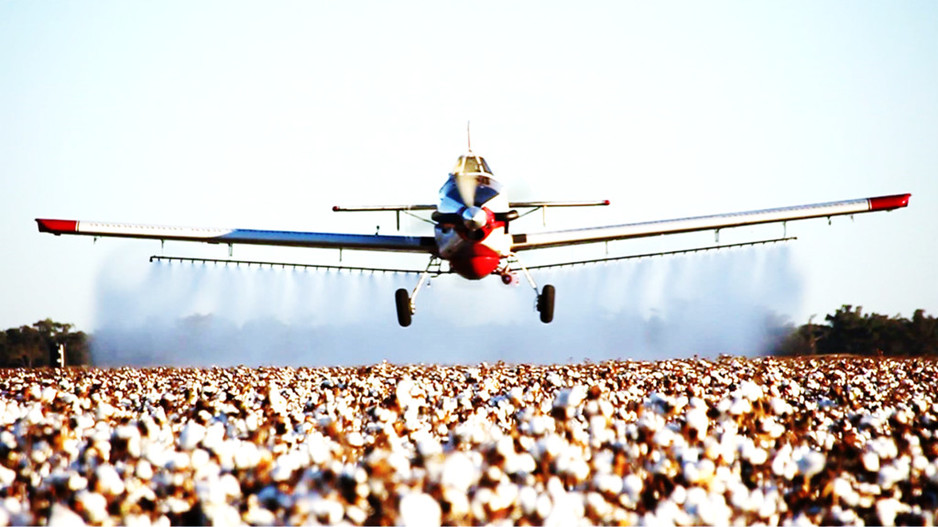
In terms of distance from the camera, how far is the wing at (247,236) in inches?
1196

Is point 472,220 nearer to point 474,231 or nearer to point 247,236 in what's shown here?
point 474,231

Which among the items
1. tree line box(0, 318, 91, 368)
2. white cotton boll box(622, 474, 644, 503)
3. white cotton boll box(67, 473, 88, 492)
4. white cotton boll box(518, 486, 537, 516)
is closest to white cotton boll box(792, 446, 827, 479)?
white cotton boll box(622, 474, 644, 503)

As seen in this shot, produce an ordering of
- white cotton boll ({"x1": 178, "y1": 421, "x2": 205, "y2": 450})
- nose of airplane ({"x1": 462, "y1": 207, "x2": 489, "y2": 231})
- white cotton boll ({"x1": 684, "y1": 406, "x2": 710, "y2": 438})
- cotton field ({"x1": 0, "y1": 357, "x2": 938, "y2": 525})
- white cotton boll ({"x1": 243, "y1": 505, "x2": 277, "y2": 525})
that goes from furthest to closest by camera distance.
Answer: nose of airplane ({"x1": 462, "y1": 207, "x2": 489, "y2": 231}) → white cotton boll ({"x1": 684, "y1": 406, "x2": 710, "y2": 438}) → white cotton boll ({"x1": 178, "y1": 421, "x2": 205, "y2": 450}) → cotton field ({"x1": 0, "y1": 357, "x2": 938, "y2": 525}) → white cotton boll ({"x1": 243, "y1": 505, "x2": 277, "y2": 525})

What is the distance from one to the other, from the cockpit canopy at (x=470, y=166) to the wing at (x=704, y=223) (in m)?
2.97

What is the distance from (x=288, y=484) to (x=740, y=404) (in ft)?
9.96

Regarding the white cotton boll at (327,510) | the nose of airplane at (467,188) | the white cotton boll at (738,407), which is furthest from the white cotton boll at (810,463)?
the nose of airplane at (467,188)

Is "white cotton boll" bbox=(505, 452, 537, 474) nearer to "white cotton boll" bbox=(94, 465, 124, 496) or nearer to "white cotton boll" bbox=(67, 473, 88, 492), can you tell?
"white cotton boll" bbox=(94, 465, 124, 496)

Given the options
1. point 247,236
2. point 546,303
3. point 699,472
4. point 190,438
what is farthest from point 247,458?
point 247,236

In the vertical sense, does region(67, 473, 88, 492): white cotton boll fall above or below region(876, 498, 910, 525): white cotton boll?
above

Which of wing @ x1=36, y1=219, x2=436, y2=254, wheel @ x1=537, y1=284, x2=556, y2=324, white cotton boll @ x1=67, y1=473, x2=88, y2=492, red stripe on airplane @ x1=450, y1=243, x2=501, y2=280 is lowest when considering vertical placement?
white cotton boll @ x1=67, y1=473, x2=88, y2=492

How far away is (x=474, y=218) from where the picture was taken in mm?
27172

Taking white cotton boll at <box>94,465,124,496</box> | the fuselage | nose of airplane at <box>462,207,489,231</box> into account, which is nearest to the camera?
white cotton boll at <box>94,465,124,496</box>

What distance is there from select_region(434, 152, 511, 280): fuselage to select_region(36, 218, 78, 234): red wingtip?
34.3ft

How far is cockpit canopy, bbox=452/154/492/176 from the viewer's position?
28.4 m
